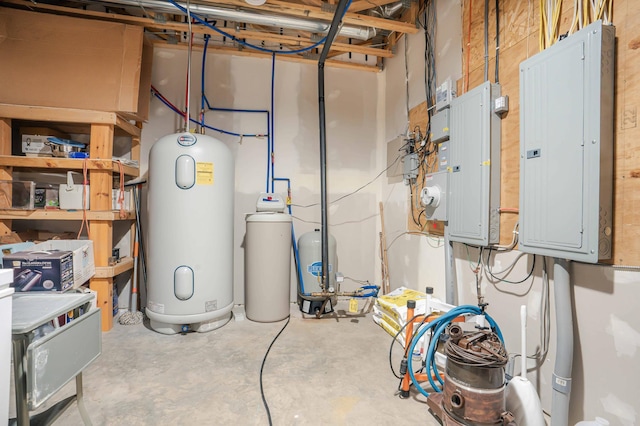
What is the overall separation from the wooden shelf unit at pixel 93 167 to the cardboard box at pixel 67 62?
9 centimetres

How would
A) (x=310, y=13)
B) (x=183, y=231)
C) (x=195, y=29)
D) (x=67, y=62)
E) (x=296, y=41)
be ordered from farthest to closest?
1. (x=296, y=41)
2. (x=195, y=29)
3. (x=310, y=13)
4. (x=67, y=62)
5. (x=183, y=231)

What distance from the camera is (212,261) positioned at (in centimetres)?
238

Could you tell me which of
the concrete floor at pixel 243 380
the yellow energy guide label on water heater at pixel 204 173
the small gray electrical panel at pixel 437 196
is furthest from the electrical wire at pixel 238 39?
the concrete floor at pixel 243 380

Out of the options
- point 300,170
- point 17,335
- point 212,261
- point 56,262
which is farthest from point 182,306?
point 300,170

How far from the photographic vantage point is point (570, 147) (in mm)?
1242

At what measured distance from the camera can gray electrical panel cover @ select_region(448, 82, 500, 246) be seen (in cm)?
173

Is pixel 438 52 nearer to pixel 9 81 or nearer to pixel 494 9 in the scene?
pixel 494 9

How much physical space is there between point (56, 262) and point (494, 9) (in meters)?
2.90

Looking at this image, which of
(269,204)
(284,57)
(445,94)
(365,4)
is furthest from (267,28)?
(445,94)

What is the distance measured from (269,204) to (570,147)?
216cm

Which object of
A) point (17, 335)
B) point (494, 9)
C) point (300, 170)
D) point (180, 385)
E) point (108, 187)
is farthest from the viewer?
point (300, 170)

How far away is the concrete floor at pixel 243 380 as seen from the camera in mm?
1437

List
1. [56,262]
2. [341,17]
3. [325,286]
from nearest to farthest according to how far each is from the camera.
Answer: [56,262] < [341,17] < [325,286]

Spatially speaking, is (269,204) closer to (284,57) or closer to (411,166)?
(411,166)
